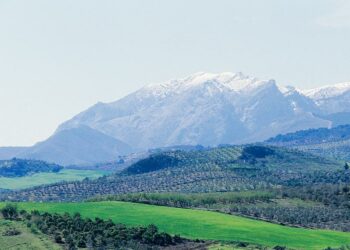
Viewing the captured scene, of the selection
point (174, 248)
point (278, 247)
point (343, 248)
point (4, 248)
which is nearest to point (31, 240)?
point (4, 248)

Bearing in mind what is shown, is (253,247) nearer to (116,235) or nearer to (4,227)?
(116,235)

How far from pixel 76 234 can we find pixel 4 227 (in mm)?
22799

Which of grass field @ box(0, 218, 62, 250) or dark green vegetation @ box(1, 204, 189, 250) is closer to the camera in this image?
grass field @ box(0, 218, 62, 250)

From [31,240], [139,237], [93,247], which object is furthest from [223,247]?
[31,240]

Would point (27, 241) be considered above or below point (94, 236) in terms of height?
above

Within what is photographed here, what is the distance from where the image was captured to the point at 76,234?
612 feet

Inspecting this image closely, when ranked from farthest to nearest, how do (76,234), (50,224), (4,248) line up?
1. (50,224)
2. (76,234)
3. (4,248)

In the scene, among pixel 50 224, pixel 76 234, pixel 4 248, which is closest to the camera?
pixel 4 248

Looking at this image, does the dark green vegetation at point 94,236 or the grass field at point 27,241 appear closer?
the grass field at point 27,241

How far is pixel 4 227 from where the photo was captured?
7761 inches

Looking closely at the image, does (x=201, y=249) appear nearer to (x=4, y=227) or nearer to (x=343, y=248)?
(x=343, y=248)

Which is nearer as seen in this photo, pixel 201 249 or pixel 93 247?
pixel 93 247

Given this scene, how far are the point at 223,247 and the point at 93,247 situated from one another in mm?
36857

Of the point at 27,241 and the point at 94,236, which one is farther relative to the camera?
the point at 94,236
